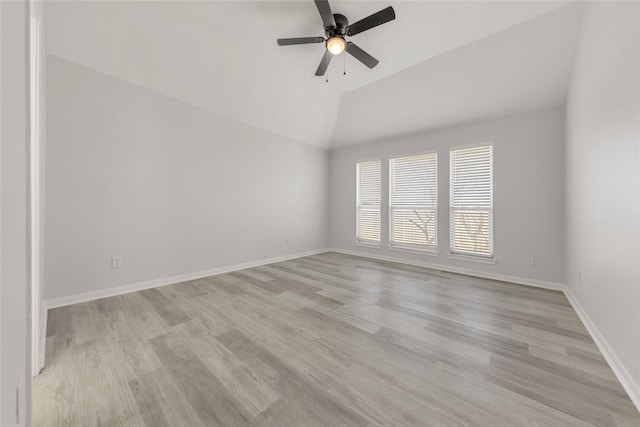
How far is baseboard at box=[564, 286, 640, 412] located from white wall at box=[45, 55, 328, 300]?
166 inches

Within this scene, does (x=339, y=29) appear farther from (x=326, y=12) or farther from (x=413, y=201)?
(x=413, y=201)

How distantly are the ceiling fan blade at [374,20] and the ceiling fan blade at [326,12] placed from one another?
204 mm

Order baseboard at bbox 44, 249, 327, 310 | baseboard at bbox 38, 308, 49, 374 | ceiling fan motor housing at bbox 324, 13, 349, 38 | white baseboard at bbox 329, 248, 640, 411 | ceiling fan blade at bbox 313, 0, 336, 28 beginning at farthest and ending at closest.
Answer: baseboard at bbox 44, 249, 327, 310, ceiling fan motor housing at bbox 324, 13, 349, 38, ceiling fan blade at bbox 313, 0, 336, 28, baseboard at bbox 38, 308, 49, 374, white baseboard at bbox 329, 248, 640, 411

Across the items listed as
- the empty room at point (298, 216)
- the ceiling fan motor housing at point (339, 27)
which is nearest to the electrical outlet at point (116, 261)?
the empty room at point (298, 216)

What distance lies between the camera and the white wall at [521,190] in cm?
314

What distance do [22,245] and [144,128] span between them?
287 cm

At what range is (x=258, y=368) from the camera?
1.57 meters

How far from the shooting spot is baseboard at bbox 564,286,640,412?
130 cm

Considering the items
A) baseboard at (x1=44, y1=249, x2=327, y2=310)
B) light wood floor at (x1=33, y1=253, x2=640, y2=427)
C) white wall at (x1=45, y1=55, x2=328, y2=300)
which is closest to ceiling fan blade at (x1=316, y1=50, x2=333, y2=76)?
white wall at (x1=45, y1=55, x2=328, y2=300)

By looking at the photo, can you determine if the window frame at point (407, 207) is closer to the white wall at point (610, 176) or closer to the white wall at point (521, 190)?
the white wall at point (521, 190)

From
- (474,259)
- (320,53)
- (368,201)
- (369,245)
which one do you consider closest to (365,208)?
(368,201)

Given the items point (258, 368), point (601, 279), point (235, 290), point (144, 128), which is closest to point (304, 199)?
point (235, 290)

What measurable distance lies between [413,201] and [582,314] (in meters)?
2.70

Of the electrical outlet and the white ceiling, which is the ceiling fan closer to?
the white ceiling
